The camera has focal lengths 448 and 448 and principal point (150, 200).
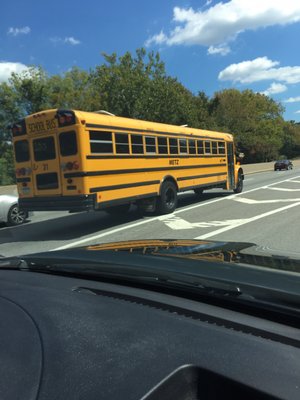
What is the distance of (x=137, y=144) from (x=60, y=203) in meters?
2.81

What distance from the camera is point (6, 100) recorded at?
39250mm

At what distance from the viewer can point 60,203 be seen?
10.3 m

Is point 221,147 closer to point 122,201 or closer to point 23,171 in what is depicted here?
point 122,201

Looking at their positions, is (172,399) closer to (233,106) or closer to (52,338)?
(52,338)

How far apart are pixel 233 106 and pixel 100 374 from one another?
7000 centimetres

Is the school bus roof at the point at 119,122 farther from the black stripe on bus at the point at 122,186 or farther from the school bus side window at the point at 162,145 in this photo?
the black stripe on bus at the point at 122,186

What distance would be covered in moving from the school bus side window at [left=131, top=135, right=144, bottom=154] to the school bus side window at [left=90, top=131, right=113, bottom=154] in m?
0.99

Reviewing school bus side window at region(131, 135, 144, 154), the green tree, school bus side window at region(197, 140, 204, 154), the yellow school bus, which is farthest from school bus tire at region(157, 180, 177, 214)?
the green tree

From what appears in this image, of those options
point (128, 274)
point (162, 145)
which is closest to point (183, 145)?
point (162, 145)

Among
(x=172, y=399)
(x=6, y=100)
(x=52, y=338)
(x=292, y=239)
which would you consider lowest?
(x=292, y=239)

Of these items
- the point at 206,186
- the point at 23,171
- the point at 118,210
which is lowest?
the point at 118,210

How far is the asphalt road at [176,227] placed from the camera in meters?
9.00

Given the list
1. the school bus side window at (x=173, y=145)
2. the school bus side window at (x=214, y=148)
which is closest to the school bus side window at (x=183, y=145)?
the school bus side window at (x=173, y=145)

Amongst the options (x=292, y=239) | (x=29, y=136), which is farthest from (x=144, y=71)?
(x=292, y=239)
